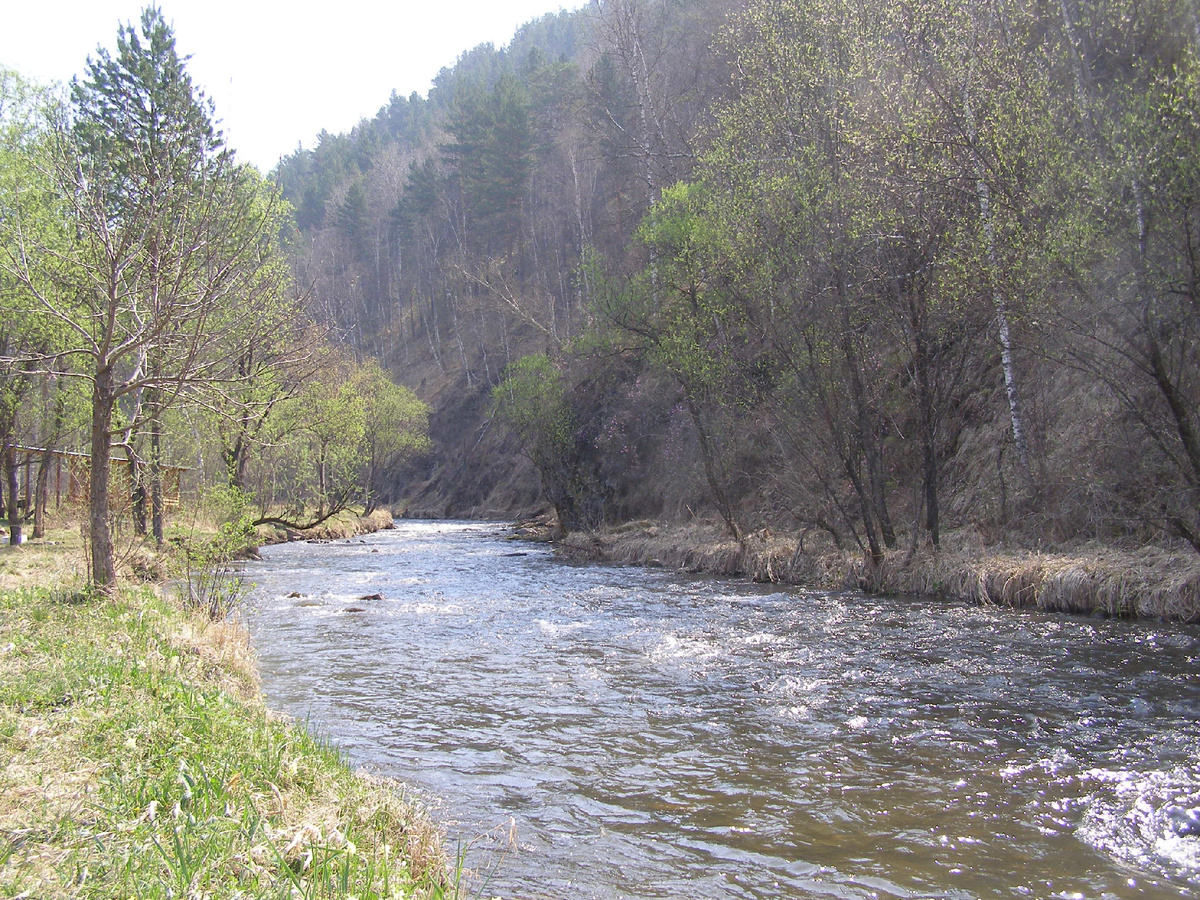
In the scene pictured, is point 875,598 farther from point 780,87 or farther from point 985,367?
point 780,87

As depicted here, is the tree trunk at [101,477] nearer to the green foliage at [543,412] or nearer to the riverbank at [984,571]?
the riverbank at [984,571]

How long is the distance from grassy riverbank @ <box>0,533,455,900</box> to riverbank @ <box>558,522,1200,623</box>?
499 inches

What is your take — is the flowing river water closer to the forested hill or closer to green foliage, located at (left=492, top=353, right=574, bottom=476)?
the forested hill

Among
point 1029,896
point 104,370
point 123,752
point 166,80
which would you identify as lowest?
point 1029,896

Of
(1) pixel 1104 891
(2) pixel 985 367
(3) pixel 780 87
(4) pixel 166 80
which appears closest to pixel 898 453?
(2) pixel 985 367

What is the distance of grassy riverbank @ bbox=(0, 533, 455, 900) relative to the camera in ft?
12.7

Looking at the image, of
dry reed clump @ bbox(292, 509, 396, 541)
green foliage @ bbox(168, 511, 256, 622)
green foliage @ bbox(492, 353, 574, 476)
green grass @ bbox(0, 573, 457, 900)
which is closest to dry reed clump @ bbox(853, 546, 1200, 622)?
green grass @ bbox(0, 573, 457, 900)

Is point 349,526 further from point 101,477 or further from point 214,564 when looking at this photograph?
point 101,477

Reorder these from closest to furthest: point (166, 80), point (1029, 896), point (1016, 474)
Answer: point (1029, 896)
point (1016, 474)
point (166, 80)

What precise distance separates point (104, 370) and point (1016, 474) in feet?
62.0

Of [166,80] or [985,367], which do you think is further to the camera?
[166,80]

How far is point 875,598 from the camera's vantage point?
17.7 m

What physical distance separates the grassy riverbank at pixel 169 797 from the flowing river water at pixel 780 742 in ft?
3.54

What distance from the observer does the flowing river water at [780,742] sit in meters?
5.82
